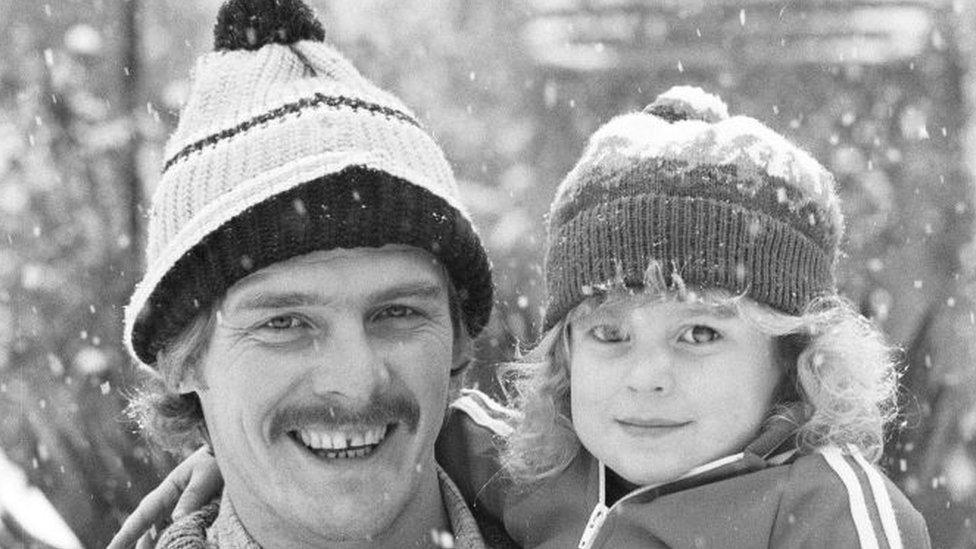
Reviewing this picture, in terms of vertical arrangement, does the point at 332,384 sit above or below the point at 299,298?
below

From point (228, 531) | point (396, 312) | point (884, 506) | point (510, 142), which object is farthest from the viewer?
point (510, 142)

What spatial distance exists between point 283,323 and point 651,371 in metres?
0.78

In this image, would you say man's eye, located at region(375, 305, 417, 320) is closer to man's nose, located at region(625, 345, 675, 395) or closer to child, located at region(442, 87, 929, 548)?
child, located at region(442, 87, 929, 548)

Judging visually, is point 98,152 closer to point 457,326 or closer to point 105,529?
point 105,529

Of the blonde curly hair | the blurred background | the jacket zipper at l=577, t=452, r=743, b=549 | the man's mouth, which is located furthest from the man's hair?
the blurred background

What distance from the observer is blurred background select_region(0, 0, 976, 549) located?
19.0 feet

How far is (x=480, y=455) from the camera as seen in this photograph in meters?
3.37

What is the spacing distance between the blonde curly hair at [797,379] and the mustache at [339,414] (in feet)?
1.28

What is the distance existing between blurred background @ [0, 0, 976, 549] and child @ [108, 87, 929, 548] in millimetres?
2561

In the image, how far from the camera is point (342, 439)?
2.90 metres

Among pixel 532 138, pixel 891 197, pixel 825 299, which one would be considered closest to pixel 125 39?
pixel 532 138

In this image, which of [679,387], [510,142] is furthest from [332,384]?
[510,142]

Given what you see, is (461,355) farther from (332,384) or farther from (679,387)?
(679,387)

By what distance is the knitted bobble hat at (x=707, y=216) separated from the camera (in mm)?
2822
